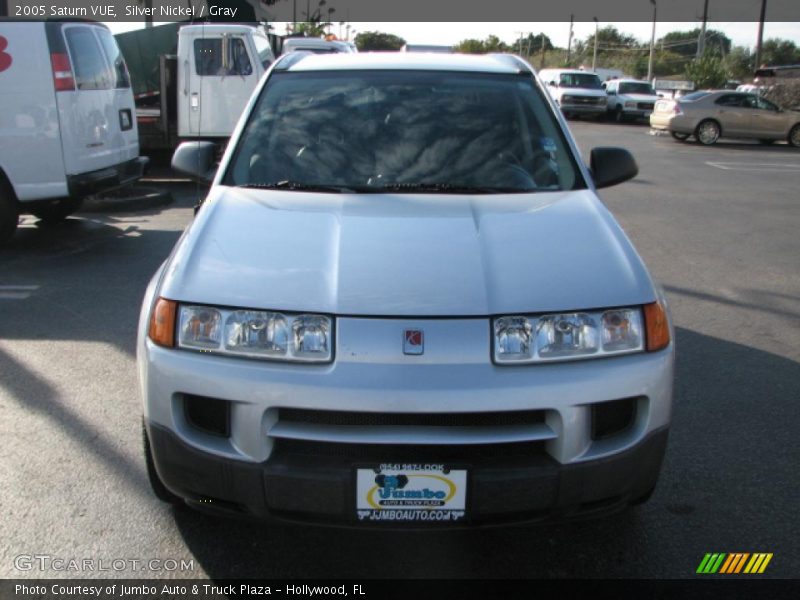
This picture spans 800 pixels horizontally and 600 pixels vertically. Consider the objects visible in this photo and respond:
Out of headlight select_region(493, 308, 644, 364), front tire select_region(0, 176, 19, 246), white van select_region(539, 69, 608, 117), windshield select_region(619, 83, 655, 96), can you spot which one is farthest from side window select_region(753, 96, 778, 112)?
headlight select_region(493, 308, 644, 364)

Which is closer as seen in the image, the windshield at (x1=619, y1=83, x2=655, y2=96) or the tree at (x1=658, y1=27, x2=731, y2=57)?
the windshield at (x1=619, y1=83, x2=655, y2=96)

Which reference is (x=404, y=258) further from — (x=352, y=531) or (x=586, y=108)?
(x=586, y=108)

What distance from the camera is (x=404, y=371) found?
2588mm

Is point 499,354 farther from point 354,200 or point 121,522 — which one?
point 121,522

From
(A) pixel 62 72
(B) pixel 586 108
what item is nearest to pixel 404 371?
(A) pixel 62 72

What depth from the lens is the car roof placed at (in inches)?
170

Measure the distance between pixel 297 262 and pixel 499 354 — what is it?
764 millimetres

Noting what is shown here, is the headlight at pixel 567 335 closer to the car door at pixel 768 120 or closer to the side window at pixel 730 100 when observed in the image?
the side window at pixel 730 100

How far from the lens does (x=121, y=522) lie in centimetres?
329

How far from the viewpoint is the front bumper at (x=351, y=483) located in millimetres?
2555

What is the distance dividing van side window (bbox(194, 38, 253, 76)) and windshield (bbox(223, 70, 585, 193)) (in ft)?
32.7

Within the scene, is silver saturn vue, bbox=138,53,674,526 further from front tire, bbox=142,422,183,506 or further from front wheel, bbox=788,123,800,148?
front wheel, bbox=788,123,800,148

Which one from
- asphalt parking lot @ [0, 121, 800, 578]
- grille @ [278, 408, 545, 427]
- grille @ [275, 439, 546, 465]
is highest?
grille @ [278, 408, 545, 427]

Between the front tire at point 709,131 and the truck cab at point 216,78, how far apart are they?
13.8 metres
